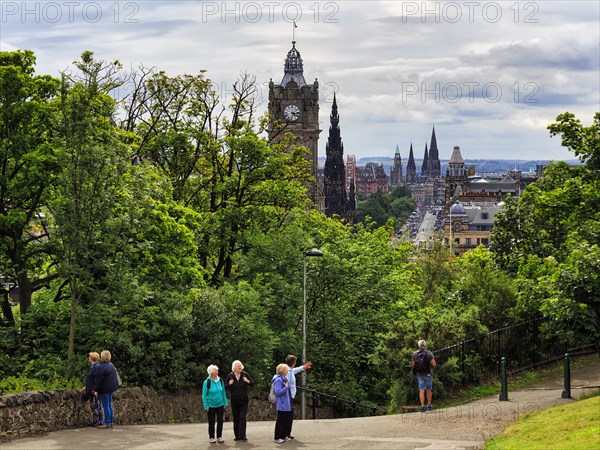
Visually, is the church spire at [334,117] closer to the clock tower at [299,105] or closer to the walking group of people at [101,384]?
the clock tower at [299,105]

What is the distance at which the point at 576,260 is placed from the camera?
2734cm

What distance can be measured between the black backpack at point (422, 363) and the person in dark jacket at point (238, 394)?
18.1ft

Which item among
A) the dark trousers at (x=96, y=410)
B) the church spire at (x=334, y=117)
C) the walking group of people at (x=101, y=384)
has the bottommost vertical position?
the dark trousers at (x=96, y=410)

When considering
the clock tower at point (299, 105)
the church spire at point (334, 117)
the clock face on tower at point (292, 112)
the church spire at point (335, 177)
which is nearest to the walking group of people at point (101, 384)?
the clock tower at point (299, 105)

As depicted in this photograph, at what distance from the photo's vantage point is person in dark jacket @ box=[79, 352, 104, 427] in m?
20.5

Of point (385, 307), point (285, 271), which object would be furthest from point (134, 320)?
point (385, 307)

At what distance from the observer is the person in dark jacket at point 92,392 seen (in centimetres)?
2055

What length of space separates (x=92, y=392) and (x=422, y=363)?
7.49 m

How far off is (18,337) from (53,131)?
20.0 feet

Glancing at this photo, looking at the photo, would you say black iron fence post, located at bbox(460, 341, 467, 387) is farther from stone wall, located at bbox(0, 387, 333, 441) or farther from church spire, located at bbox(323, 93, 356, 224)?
church spire, located at bbox(323, 93, 356, 224)

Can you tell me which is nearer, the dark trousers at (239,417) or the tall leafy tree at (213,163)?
the dark trousers at (239,417)

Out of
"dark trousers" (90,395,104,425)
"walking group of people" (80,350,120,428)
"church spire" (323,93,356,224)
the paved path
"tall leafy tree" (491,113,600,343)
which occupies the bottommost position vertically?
the paved path

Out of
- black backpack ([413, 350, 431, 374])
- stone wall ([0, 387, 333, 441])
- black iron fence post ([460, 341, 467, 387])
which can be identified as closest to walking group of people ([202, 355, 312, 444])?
stone wall ([0, 387, 333, 441])

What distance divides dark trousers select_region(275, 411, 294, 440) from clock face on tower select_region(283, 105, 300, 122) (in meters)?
119
